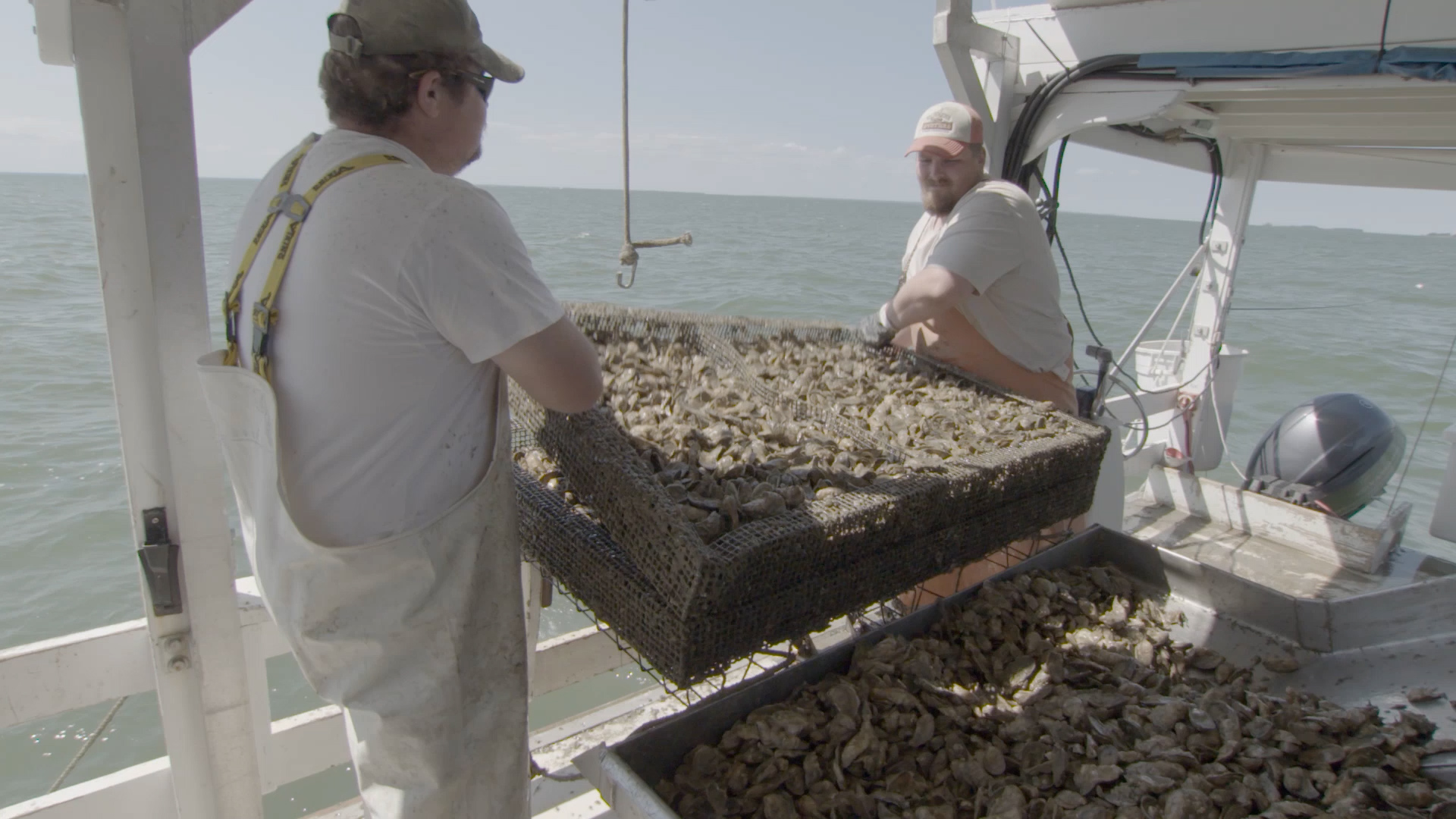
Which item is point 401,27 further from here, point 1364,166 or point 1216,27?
point 1364,166

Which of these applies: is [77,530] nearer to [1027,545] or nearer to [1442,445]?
[1027,545]

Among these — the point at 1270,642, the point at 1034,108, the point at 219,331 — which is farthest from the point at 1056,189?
the point at 219,331

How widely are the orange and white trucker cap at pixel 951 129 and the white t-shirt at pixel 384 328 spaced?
2257 millimetres

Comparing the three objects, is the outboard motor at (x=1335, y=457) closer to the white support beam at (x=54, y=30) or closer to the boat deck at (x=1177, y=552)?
the boat deck at (x=1177, y=552)

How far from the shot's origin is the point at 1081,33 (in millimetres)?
4359

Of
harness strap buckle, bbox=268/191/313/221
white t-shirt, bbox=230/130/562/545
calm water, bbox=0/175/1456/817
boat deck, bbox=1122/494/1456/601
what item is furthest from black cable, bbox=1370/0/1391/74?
calm water, bbox=0/175/1456/817

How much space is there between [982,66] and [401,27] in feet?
13.2

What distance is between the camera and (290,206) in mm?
1426

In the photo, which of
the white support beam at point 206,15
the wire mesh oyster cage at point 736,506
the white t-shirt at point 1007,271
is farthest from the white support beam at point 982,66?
the white support beam at point 206,15

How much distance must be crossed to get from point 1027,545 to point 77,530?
12433 millimetres

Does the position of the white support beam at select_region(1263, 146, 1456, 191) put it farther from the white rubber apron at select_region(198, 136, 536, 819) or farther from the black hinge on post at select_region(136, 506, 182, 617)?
the black hinge on post at select_region(136, 506, 182, 617)

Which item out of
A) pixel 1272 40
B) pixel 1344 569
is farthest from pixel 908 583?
pixel 1344 569

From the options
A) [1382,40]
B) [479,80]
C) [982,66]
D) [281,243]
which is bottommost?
[281,243]

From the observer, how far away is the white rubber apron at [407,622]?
4.97 ft
